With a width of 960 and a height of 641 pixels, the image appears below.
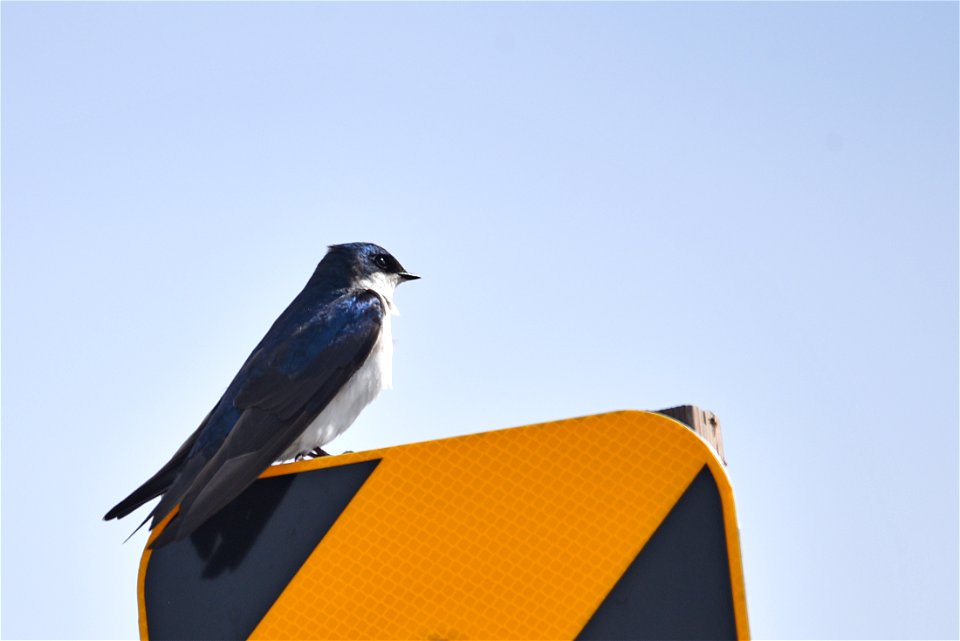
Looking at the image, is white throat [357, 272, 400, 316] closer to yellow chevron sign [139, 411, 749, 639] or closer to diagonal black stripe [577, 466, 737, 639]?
yellow chevron sign [139, 411, 749, 639]

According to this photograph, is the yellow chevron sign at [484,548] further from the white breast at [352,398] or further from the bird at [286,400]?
the white breast at [352,398]

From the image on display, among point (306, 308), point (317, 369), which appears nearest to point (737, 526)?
point (317, 369)

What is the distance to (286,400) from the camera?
3785 mm

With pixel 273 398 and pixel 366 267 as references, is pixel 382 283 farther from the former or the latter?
pixel 273 398

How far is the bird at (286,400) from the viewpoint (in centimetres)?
268

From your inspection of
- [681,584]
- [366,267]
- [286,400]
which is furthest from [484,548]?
[366,267]

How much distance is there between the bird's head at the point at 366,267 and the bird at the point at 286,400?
11 centimetres

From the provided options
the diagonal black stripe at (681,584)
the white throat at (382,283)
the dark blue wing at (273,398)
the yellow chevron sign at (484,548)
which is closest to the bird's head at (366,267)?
the white throat at (382,283)

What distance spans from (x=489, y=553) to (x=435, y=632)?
0.50 ft

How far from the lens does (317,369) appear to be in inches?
161

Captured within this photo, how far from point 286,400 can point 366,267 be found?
7.57ft

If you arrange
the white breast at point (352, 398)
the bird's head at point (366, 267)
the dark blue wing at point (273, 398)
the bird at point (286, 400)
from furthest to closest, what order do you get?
the bird's head at point (366, 267)
the white breast at point (352, 398)
the bird at point (286, 400)
the dark blue wing at point (273, 398)

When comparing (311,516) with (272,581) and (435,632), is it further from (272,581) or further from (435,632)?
(435,632)

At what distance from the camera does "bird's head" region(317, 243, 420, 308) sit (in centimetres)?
580
